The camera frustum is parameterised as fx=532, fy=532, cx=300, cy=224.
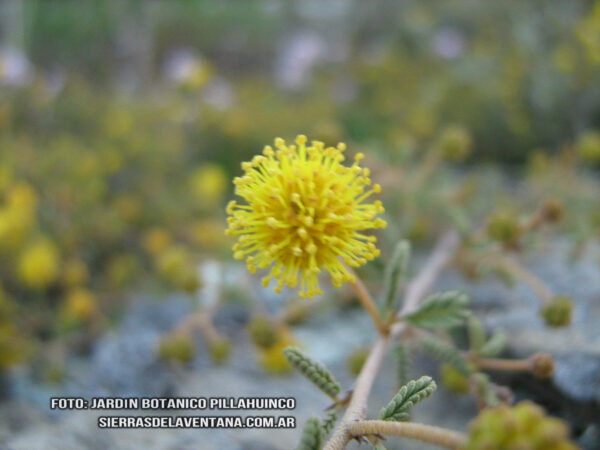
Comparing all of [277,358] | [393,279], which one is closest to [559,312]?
[393,279]

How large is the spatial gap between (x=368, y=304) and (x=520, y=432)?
46cm

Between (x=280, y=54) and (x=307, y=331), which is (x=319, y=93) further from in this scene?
(x=307, y=331)

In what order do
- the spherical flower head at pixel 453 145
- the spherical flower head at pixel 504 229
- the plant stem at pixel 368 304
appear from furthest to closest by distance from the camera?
the spherical flower head at pixel 453 145, the spherical flower head at pixel 504 229, the plant stem at pixel 368 304

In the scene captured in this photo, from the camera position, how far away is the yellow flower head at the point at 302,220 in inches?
35.8

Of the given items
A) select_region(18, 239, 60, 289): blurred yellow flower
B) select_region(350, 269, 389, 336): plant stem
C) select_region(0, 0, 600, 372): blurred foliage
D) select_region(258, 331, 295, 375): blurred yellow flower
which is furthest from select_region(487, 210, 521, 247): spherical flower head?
select_region(18, 239, 60, 289): blurred yellow flower

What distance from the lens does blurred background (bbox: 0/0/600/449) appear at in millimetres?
1517

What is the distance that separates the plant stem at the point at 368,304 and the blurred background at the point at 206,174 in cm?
34

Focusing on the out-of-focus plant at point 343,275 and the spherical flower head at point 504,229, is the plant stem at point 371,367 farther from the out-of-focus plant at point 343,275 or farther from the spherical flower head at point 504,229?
the spherical flower head at point 504,229

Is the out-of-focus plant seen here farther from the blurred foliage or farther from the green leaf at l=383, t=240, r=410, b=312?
the blurred foliage

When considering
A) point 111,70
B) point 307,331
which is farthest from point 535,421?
point 111,70

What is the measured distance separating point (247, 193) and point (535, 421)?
21.9 inches

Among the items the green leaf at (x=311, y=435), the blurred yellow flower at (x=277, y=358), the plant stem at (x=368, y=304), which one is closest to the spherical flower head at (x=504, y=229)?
the plant stem at (x=368, y=304)

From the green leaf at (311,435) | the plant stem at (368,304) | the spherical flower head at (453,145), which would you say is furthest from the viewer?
the spherical flower head at (453,145)

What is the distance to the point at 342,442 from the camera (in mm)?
788
